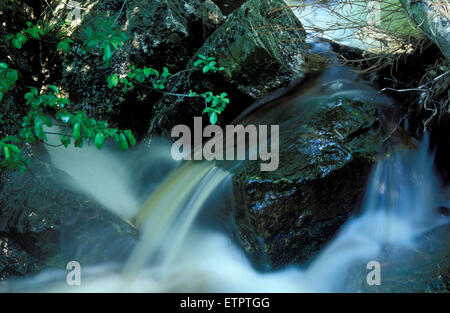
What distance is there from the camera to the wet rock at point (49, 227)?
122 inches

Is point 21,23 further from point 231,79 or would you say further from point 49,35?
point 231,79

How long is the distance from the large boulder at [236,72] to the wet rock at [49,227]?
1.39 m

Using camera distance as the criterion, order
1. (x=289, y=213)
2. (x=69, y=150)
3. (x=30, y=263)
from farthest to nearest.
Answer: (x=69, y=150)
(x=30, y=263)
(x=289, y=213)

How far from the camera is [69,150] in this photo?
442cm

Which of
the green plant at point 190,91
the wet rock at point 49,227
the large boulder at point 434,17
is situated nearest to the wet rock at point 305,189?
the green plant at point 190,91

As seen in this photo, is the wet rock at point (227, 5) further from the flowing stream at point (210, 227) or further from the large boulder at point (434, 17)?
the large boulder at point (434, 17)

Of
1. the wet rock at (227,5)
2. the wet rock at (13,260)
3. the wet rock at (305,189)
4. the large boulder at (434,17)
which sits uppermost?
the wet rock at (227,5)

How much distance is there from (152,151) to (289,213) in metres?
2.08

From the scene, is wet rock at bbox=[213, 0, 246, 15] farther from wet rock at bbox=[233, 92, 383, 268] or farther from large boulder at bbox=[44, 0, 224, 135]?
wet rock at bbox=[233, 92, 383, 268]

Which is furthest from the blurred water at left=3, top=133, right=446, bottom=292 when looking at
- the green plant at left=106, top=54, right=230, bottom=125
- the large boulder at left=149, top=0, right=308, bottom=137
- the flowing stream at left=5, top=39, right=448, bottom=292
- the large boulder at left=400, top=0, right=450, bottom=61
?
the large boulder at left=400, top=0, right=450, bottom=61

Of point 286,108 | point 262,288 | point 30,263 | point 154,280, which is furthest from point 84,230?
point 286,108

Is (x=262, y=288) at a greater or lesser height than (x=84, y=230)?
lesser

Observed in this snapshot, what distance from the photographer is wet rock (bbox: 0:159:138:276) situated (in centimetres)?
309

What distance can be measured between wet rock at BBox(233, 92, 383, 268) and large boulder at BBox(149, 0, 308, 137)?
1.00 m
